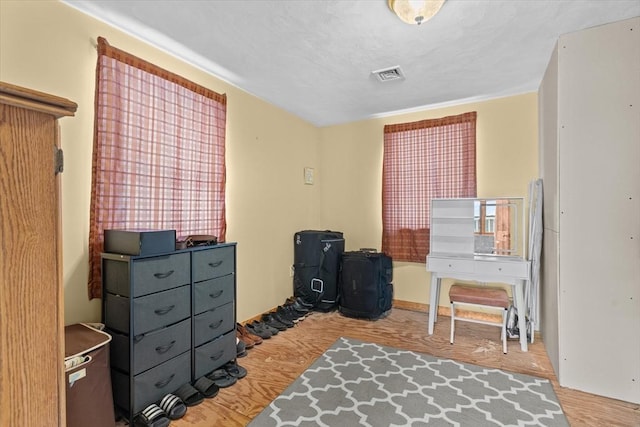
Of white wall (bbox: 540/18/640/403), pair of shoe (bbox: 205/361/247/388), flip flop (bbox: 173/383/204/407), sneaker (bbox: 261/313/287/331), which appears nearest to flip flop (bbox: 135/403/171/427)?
flip flop (bbox: 173/383/204/407)

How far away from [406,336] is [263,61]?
9.27ft

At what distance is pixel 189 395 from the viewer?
6.18 ft

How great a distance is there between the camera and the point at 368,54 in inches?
94.8

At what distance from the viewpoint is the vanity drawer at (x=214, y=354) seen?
2078 millimetres

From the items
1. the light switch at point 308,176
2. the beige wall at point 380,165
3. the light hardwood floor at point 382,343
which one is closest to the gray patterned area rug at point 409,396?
the light hardwood floor at point 382,343

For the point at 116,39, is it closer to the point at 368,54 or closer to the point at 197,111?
the point at 197,111

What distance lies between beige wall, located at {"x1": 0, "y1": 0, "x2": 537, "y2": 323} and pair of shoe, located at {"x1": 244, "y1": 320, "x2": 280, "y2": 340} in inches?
5.7

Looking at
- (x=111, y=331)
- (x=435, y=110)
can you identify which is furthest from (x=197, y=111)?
(x=435, y=110)

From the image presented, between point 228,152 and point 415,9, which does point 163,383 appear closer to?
point 228,152

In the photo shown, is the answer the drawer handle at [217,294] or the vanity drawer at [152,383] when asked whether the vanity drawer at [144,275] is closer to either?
the drawer handle at [217,294]

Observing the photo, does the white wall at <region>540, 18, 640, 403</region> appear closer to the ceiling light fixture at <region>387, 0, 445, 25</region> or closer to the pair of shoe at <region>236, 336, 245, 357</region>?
the ceiling light fixture at <region>387, 0, 445, 25</region>

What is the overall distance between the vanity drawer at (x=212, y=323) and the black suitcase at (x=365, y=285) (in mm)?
1500

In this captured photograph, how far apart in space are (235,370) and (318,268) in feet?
5.38

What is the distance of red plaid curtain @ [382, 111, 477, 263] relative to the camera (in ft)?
11.1
